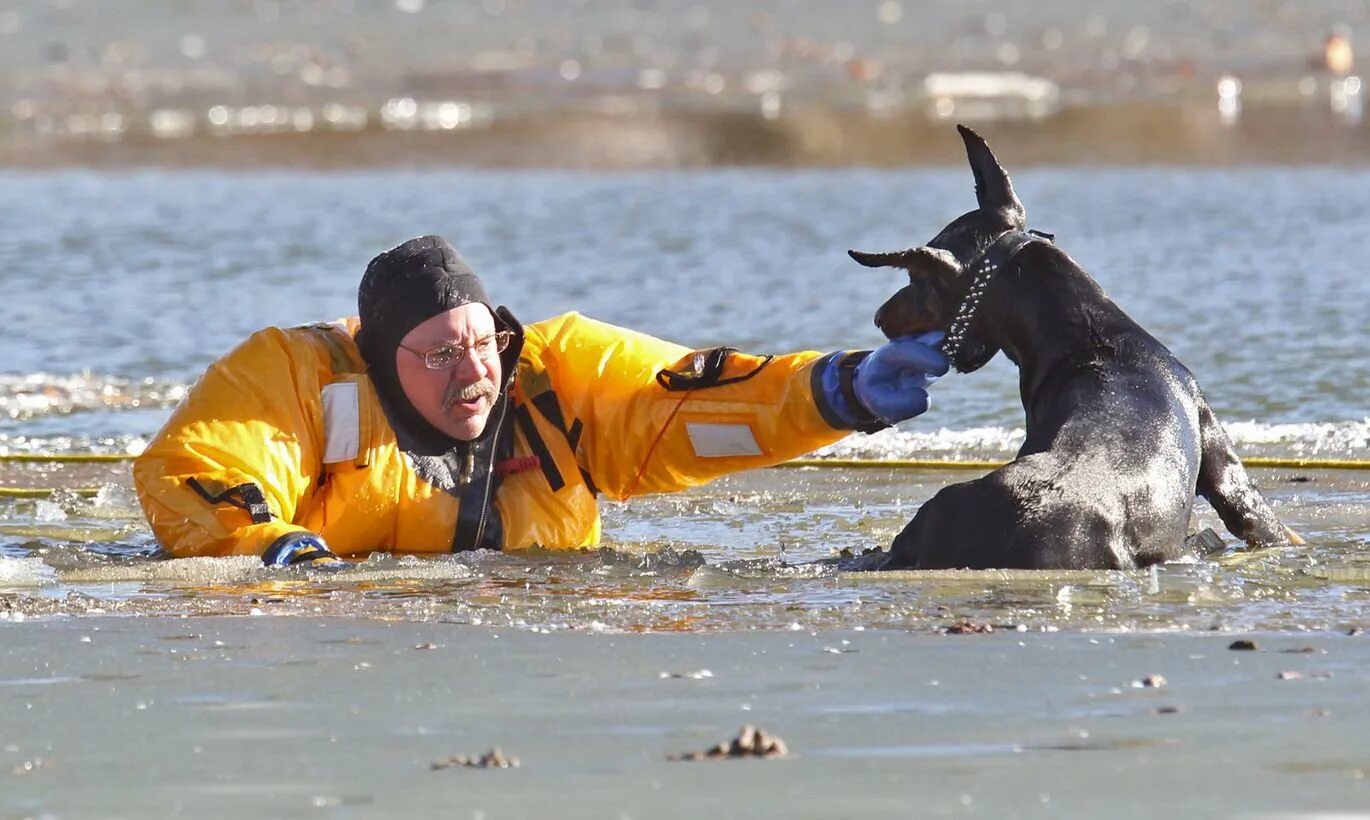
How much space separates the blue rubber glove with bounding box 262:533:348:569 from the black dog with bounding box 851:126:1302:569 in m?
1.46

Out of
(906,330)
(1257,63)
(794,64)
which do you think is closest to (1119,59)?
(1257,63)

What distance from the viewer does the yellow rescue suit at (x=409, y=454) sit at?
6.61 m

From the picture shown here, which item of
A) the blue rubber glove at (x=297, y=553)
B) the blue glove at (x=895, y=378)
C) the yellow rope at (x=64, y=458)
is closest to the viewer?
the blue rubber glove at (x=297, y=553)

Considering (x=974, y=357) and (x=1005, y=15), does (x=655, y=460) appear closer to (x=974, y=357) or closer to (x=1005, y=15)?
(x=974, y=357)

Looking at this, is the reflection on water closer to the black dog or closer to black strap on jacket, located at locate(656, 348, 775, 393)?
the black dog

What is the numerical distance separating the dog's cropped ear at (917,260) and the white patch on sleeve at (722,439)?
0.60m

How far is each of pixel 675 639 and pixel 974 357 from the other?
84.5 inches

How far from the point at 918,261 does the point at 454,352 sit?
135 cm

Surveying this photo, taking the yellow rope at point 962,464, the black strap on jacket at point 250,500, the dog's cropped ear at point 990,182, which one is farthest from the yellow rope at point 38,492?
the dog's cropped ear at point 990,182

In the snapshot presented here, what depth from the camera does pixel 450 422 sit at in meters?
6.79

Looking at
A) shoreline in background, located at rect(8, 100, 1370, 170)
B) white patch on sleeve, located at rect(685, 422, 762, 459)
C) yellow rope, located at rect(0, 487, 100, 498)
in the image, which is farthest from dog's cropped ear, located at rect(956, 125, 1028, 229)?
shoreline in background, located at rect(8, 100, 1370, 170)

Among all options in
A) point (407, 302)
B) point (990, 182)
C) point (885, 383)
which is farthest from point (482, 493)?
point (990, 182)

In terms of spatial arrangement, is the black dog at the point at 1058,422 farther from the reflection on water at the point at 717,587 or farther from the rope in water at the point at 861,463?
the rope in water at the point at 861,463

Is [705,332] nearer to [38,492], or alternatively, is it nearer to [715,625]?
[38,492]
